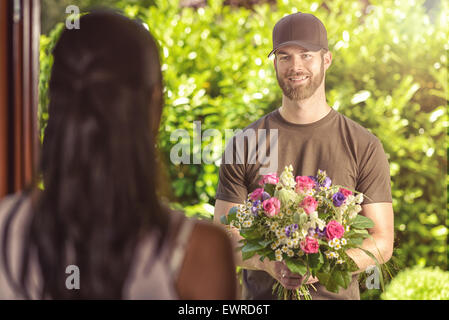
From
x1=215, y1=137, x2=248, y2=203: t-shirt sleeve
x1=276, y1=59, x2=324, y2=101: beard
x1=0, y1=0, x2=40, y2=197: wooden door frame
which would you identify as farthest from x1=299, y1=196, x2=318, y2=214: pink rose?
x1=0, y1=0, x2=40, y2=197: wooden door frame

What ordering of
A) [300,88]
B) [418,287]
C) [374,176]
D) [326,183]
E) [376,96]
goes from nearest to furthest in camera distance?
[326,183]
[374,176]
[300,88]
[418,287]
[376,96]

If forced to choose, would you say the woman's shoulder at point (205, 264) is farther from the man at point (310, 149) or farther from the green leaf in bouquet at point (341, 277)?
the man at point (310, 149)

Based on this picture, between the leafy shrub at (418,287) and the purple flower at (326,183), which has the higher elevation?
the purple flower at (326,183)

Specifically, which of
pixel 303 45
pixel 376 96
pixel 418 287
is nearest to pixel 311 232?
pixel 303 45

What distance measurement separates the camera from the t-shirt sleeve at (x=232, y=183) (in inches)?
111

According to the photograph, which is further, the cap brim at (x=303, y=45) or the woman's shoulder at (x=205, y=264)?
the cap brim at (x=303, y=45)

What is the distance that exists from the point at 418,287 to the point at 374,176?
1261 mm

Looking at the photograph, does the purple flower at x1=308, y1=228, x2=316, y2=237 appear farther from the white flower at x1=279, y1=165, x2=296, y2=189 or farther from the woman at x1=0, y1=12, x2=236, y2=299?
the woman at x1=0, y1=12, x2=236, y2=299

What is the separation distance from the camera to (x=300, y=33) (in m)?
2.85

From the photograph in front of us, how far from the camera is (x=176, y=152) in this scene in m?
4.21

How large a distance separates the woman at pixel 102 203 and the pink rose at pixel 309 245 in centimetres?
85

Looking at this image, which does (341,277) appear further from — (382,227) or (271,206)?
(382,227)

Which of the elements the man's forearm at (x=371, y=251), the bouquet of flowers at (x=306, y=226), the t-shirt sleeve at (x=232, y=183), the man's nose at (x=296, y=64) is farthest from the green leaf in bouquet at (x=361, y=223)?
the man's nose at (x=296, y=64)
